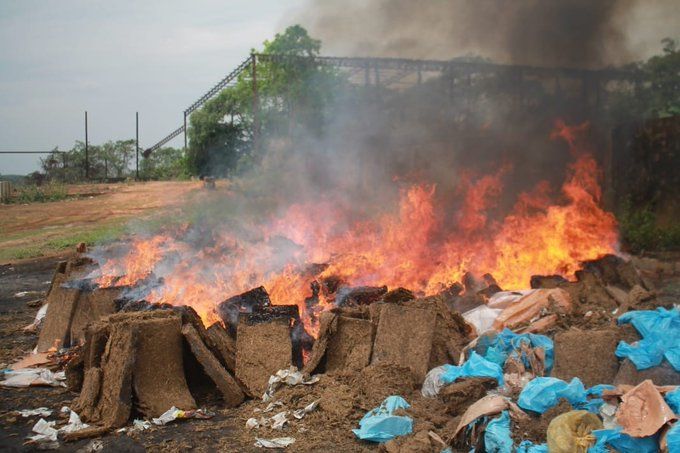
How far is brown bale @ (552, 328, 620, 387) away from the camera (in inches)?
218

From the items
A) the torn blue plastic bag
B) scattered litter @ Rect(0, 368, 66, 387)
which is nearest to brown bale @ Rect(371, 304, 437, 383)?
the torn blue plastic bag

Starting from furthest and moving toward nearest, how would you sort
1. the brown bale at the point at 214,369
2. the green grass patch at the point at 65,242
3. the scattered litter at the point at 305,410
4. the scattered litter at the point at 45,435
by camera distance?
the green grass patch at the point at 65,242 → the brown bale at the point at 214,369 → the scattered litter at the point at 305,410 → the scattered litter at the point at 45,435

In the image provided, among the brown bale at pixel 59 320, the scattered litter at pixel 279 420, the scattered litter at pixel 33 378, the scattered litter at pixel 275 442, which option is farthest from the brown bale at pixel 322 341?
the brown bale at pixel 59 320

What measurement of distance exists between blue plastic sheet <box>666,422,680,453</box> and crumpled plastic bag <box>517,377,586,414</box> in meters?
0.97

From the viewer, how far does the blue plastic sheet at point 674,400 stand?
4268mm

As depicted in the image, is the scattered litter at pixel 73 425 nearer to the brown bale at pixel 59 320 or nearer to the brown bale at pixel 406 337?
the brown bale at pixel 59 320

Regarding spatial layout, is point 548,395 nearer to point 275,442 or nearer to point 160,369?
point 275,442

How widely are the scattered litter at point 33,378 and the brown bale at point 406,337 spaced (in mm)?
3652

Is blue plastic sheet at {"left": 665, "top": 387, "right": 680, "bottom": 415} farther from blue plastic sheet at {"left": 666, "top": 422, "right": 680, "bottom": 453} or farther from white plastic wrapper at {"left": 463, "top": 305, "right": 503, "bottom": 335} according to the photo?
white plastic wrapper at {"left": 463, "top": 305, "right": 503, "bottom": 335}

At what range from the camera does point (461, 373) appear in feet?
18.9

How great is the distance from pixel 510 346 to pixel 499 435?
1.92m

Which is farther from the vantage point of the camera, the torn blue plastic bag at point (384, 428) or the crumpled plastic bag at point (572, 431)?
the torn blue plastic bag at point (384, 428)

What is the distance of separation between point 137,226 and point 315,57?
26.4 ft

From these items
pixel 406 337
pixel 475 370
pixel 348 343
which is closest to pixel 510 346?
pixel 475 370
